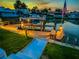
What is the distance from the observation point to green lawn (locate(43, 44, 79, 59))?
5.45ft

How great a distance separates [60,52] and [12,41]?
0.41 meters

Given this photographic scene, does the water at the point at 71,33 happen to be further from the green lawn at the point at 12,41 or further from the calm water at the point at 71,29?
the green lawn at the point at 12,41

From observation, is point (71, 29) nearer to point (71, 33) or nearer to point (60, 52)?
point (71, 33)

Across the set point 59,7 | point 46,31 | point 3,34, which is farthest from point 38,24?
point 3,34

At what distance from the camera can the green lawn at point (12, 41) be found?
5.66 feet

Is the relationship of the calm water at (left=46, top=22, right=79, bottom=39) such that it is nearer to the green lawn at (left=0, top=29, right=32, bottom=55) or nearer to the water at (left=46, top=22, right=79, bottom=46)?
the water at (left=46, top=22, right=79, bottom=46)

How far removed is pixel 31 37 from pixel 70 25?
0.35 m

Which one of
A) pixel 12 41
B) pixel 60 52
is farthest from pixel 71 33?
pixel 12 41

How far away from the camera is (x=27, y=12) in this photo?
1730 millimetres

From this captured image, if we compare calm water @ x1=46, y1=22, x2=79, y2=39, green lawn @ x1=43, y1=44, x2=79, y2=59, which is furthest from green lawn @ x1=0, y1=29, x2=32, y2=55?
calm water @ x1=46, y1=22, x2=79, y2=39

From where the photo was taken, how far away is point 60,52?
1.67m

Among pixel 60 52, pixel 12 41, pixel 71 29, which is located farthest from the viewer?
pixel 12 41

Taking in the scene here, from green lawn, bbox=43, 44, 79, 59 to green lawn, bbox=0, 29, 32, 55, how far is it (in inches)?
7.0

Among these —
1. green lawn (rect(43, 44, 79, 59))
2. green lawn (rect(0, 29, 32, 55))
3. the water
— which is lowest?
green lawn (rect(43, 44, 79, 59))
